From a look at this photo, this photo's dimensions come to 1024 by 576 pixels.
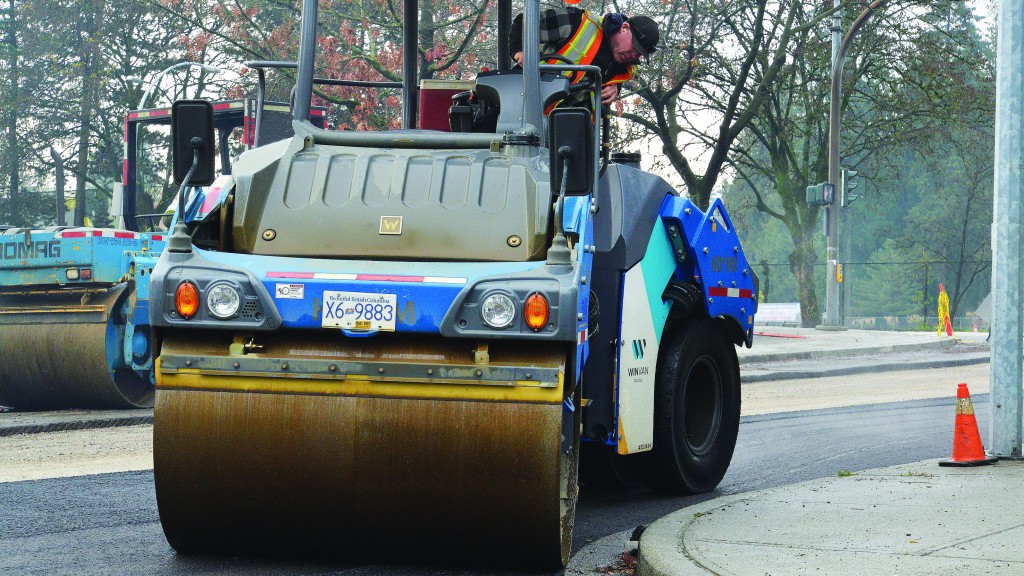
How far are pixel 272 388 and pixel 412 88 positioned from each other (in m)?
3.06

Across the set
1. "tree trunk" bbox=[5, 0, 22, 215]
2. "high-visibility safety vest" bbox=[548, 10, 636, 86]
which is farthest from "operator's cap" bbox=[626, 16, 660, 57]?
"tree trunk" bbox=[5, 0, 22, 215]

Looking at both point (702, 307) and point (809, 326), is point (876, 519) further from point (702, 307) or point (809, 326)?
point (809, 326)

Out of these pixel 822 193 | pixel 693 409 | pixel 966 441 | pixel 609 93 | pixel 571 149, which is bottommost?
pixel 966 441

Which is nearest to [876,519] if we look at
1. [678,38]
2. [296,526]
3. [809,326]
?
[296,526]

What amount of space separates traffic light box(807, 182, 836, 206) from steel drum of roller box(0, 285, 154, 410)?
19.1 metres

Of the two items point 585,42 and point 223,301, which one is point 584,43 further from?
point 223,301

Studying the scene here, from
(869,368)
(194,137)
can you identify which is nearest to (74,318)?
(194,137)

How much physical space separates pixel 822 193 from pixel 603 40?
22502 millimetres

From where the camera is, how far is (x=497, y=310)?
541 cm

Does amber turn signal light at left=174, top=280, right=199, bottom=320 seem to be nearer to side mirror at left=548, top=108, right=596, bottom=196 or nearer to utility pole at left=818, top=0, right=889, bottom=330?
side mirror at left=548, top=108, right=596, bottom=196

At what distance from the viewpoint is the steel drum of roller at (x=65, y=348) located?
13.6 m

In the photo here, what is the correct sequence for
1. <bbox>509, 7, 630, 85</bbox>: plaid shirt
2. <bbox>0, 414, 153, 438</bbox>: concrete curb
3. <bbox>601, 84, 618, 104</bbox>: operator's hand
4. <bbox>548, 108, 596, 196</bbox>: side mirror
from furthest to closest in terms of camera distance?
<bbox>0, 414, 153, 438</bbox>: concrete curb → <bbox>601, 84, 618, 104</bbox>: operator's hand → <bbox>509, 7, 630, 85</bbox>: plaid shirt → <bbox>548, 108, 596, 196</bbox>: side mirror

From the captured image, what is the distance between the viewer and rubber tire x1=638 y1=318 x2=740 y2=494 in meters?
7.77

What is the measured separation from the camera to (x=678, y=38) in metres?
26.5
